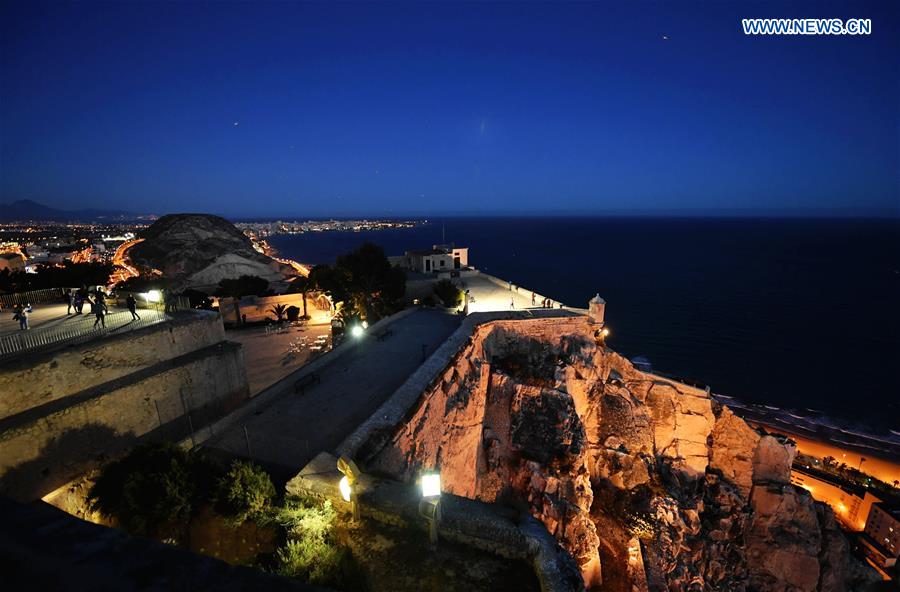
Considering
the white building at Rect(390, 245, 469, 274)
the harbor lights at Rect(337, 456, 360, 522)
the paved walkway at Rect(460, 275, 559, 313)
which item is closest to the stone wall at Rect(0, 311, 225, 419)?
the harbor lights at Rect(337, 456, 360, 522)

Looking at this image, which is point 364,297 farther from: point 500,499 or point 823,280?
point 823,280

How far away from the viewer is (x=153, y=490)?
19.8 feet

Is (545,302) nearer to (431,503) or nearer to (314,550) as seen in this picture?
(431,503)

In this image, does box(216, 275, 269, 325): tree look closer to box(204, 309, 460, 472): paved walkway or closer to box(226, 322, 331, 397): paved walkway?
box(226, 322, 331, 397): paved walkway

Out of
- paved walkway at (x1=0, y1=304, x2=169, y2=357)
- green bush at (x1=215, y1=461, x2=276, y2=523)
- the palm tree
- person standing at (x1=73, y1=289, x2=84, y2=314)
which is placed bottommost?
the palm tree

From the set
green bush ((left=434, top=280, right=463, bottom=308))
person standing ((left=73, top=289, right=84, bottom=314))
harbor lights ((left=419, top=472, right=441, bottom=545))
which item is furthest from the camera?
green bush ((left=434, top=280, right=463, bottom=308))

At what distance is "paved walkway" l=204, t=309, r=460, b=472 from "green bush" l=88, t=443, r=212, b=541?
151cm

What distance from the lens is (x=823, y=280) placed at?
60812mm

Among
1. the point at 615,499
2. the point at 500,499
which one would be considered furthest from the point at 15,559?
the point at 615,499

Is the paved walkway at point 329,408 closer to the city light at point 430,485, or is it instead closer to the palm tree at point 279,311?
the city light at point 430,485

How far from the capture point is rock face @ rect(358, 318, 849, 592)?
1287 cm

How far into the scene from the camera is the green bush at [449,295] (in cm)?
2245

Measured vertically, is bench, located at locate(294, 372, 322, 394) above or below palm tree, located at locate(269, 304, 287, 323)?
above

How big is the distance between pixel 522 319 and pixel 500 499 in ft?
22.9
